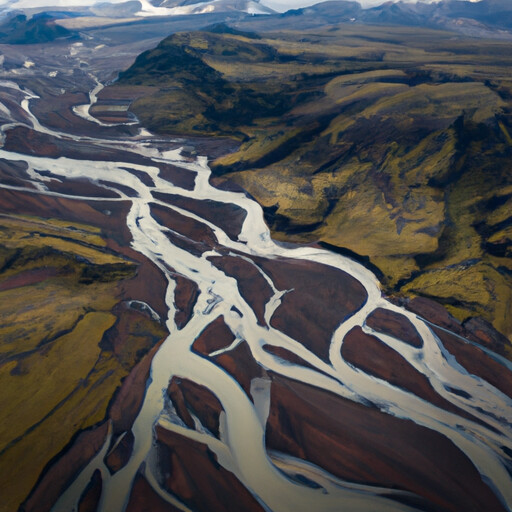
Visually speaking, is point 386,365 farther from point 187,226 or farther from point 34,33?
point 34,33

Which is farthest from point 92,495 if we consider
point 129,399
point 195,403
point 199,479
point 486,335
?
point 486,335

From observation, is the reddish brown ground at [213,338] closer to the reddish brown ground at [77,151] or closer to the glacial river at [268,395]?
the glacial river at [268,395]

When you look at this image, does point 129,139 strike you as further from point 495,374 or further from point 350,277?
point 495,374

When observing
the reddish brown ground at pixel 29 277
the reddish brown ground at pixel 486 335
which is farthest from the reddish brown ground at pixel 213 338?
the reddish brown ground at pixel 486 335

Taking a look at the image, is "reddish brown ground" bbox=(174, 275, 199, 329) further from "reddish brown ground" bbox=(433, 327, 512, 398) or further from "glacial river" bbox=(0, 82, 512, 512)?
"reddish brown ground" bbox=(433, 327, 512, 398)

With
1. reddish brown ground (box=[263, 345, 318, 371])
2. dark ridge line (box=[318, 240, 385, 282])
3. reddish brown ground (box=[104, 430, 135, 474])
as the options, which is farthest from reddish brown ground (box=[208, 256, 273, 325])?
reddish brown ground (box=[104, 430, 135, 474])

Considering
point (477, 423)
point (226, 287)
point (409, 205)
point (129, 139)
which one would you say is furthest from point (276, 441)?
point (129, 139)
